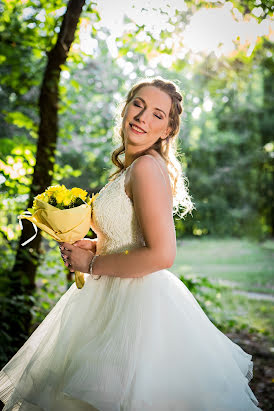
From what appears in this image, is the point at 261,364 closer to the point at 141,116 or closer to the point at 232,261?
the point at 141,116

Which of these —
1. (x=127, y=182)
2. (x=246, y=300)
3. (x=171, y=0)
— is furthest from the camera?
(x=246, y=300)

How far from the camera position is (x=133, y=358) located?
1.37 meters

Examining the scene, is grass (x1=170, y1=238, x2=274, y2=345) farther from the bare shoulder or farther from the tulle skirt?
the bare shoulder

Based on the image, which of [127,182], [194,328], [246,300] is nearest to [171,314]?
[194,328]

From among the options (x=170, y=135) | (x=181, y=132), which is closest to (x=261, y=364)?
(x=170, y=135)

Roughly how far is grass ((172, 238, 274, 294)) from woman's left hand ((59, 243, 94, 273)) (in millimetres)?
7538

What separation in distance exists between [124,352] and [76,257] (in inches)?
17.4

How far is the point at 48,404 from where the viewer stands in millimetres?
1449

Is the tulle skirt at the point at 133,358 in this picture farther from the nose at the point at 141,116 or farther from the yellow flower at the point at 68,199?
the nose at the point at 141,116

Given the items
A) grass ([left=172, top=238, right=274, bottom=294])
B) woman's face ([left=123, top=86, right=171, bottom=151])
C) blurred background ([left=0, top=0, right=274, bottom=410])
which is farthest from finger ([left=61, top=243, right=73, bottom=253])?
grass ([left=172, top=238, right=274, bottom=294])

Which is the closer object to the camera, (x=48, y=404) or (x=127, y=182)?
(x=48, y=404)

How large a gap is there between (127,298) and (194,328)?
276mm

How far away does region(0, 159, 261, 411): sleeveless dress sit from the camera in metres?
1.34

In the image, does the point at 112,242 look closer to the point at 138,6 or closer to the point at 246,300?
the point at 138,6
